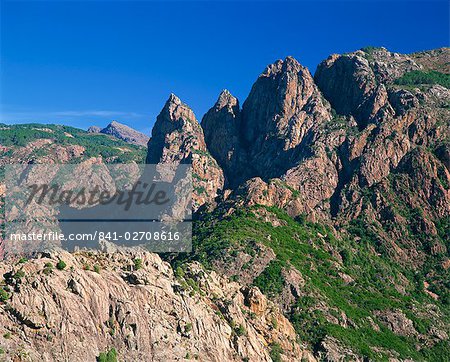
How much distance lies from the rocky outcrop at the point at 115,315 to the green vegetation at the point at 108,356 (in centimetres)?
72

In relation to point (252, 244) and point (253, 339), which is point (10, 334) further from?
point (252, 244)

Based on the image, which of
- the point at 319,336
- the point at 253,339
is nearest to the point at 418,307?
the point at 319,336

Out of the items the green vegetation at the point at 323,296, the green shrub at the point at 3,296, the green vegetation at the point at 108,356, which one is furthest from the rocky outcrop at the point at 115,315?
the green vegetation at the point at 323,296

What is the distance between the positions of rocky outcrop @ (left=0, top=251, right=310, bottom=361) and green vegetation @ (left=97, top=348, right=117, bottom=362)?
724 millimetres

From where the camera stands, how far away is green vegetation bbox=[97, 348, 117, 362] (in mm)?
72375

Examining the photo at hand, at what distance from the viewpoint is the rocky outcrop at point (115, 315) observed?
7019cm

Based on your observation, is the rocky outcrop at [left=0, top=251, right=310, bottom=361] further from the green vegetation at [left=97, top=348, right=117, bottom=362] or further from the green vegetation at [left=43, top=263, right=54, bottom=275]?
the green vegetation at [left=97, top=348, right=117, bottom=362]

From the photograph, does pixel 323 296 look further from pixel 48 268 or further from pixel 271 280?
pixel 48 268

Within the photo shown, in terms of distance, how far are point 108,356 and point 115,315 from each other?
19.9ft

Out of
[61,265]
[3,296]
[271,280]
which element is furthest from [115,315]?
[271,280]

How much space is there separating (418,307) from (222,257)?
63.5 m

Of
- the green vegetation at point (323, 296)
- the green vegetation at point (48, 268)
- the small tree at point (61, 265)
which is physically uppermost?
the green vegetation at point (323, 296)

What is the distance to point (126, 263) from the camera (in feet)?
302

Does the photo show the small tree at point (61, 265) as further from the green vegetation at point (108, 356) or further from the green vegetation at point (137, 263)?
the green vegetation at point (137, 263)
